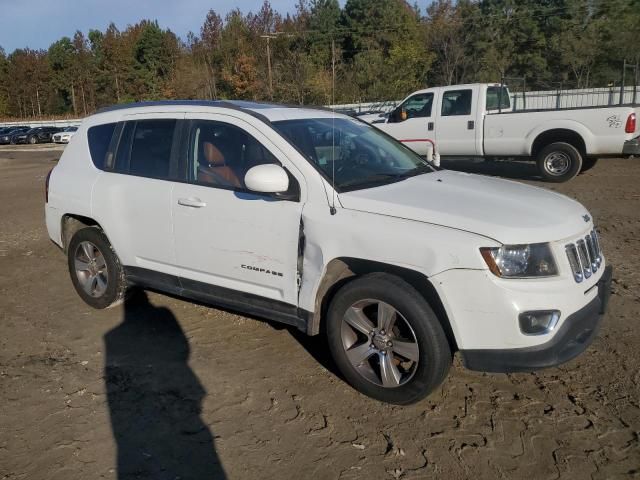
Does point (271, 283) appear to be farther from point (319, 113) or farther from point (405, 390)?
point (319, 113)

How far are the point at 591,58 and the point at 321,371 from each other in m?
44.7

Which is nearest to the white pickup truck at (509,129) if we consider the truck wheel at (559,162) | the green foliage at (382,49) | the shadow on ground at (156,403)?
the truck wheel at (559,162)

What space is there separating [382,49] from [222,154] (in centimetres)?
5233

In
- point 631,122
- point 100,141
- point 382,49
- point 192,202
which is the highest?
point 382,49

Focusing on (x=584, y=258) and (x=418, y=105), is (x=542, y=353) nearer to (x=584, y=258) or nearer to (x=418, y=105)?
(x=584, y=258)

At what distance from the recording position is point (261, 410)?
3514 mm

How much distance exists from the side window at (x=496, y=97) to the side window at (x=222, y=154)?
9256 millimetres

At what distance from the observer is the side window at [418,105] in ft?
41.9

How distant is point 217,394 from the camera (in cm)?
371

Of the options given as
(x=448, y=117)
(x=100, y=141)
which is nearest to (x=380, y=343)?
(x=100, y=141)

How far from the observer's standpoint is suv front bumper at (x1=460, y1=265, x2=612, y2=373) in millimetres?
3072

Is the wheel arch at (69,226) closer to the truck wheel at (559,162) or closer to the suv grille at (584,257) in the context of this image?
the suv grille at (584,257)

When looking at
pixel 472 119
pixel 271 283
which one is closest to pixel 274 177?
pixel 271 283

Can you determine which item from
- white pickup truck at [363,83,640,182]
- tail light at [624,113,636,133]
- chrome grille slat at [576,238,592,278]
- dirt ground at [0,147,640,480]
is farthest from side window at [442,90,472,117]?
chrome grille slat at [576,238,592,278]
